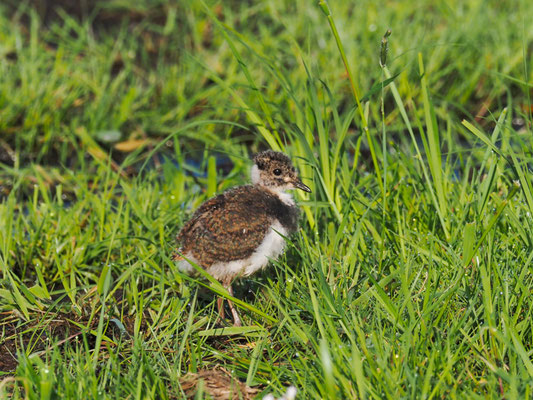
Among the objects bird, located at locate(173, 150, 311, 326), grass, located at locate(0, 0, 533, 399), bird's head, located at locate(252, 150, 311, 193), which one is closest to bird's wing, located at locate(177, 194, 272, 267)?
bird, located at locate(173, 150, 311, 326)

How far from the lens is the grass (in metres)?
3.07

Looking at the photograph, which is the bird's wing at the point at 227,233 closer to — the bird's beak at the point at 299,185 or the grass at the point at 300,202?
the grass at the point at 300,202

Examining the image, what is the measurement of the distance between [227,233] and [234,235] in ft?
0.13

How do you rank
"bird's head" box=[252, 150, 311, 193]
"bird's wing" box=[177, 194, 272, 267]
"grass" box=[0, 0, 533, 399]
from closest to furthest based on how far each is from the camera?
"grass" box=[0, 0, 533, 399], "bird's wing" box=[177, 194, 272, 267], "bird's head" box=[252, 150, 311, 193]

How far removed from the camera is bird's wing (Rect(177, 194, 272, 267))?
3.69 meters

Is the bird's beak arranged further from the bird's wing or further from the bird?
the bird's wing

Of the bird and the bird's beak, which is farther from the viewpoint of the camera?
the bird's beak

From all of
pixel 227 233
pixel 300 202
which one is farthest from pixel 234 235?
pixel 300 202

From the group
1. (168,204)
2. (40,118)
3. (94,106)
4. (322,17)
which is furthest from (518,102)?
(40,118)

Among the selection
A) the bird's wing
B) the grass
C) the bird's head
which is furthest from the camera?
the bird's head

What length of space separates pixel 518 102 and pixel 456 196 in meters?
2.19

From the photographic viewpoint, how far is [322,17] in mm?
6508

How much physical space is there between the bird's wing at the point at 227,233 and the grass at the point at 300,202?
173 mm

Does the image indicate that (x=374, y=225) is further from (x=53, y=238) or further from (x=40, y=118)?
(x=40, y=118)
